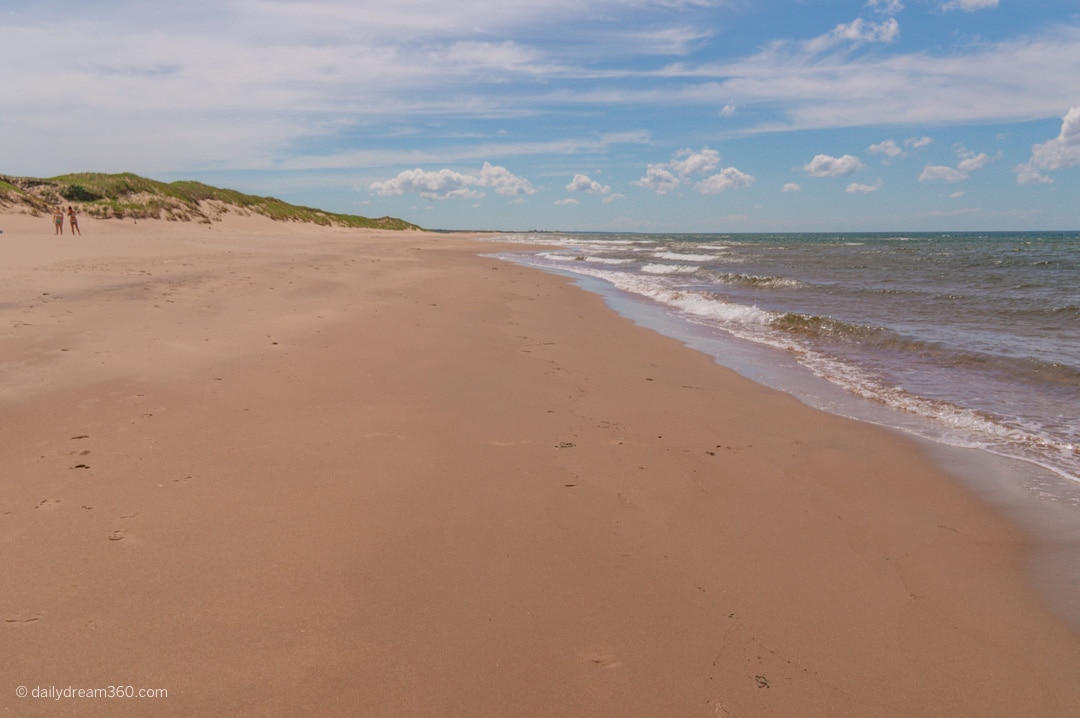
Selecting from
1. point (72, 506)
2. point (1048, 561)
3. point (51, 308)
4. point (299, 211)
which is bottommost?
point (1048, 561)

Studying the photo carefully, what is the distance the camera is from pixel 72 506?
3555mm

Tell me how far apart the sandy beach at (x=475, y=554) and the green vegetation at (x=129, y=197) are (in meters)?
33.0

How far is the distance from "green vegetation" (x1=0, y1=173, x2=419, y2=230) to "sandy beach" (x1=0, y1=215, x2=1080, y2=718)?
33.0m

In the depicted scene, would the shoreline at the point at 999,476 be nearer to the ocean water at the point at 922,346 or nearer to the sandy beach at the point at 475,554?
the ocean water at the point at 922,346

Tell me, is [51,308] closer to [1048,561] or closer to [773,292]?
[1048,561]

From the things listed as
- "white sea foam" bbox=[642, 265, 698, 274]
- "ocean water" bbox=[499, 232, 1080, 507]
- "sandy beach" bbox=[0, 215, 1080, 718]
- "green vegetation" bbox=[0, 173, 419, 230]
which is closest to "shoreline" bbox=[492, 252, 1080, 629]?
"ocean water" bbox=[499, 232, 1080, 507]

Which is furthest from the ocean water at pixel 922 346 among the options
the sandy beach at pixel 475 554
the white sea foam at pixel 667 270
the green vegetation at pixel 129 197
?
the green vegetation at pixel 129 197

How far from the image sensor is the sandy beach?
2.50 metres

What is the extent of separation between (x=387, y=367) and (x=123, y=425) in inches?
112

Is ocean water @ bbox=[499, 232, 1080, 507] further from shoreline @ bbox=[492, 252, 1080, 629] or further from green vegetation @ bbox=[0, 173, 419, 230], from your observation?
green vegetation @ bbox=[0, 173, 419, 230]

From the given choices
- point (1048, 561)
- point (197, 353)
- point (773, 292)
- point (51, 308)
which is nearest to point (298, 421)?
point (197, 353)

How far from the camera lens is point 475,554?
340 centimetres

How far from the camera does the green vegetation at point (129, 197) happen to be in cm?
3203

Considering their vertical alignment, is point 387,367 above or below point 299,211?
below
